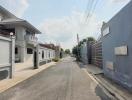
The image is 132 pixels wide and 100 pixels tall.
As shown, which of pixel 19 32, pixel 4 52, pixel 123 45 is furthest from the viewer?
pixel 19 32

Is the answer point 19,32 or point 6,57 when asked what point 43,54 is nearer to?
point 19,32

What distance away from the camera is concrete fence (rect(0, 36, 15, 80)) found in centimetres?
1393

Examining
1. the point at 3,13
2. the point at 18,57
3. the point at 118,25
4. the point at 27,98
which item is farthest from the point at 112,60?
the point at 3,13

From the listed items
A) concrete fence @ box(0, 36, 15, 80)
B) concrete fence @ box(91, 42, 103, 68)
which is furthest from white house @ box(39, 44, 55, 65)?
concrete fence @ box(0, 36, 15, 80)

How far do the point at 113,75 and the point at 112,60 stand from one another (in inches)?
38.2

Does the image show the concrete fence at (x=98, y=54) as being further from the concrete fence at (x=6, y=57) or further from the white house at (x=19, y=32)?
the concrete fence at (x=6, y=57)

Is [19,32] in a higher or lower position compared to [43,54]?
higher

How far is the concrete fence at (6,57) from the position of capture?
13.9 metres

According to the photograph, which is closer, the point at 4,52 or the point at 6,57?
the point at 4,52

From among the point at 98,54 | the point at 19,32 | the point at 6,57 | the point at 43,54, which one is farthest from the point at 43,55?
the point at 6,57

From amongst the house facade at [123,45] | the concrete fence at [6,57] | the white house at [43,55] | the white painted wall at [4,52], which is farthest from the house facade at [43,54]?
the house facade at [123,45]

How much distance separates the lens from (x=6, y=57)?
1480 centimetres

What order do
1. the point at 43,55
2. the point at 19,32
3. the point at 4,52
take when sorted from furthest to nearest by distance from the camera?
1. the point at 19,32
2. the point at 43,55
3. the point at 4,52

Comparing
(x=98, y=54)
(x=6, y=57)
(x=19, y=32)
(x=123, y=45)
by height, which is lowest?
(x=6, y=57)
